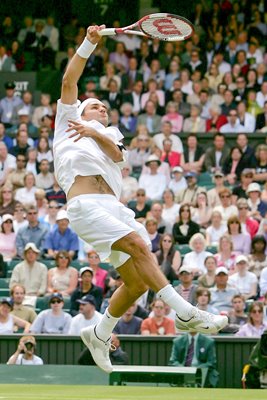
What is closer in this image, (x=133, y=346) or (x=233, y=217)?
(x=133, y=346)

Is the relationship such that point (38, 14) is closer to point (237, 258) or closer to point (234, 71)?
point (234, 71)

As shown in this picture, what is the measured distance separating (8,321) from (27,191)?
4.20 meters

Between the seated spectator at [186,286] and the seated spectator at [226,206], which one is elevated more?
the seated spectator at [226,206]

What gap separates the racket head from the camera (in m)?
11.6

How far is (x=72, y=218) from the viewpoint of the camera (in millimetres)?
11305

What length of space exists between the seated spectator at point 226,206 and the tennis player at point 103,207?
881 centimetres

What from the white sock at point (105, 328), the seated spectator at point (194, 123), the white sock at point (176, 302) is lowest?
the white sock at point (105, 328)

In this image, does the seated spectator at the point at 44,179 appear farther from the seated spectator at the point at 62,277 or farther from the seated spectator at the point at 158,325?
the seated spectator at the point at 158,325

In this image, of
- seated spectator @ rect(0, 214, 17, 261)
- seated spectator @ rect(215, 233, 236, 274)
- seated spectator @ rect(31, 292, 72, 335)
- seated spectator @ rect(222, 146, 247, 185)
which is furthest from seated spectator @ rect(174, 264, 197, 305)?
seated spectator @ rect(222, 146, 247, 185)

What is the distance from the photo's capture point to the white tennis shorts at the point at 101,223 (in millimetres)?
11117

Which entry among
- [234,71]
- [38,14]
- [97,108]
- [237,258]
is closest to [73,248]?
[237,258]

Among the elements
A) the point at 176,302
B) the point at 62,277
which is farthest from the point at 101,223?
the point at 62,277

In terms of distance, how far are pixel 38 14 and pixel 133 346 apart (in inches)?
560

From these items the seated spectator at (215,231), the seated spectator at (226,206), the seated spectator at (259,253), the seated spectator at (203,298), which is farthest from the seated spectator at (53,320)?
the seated spectator at (226,206)
